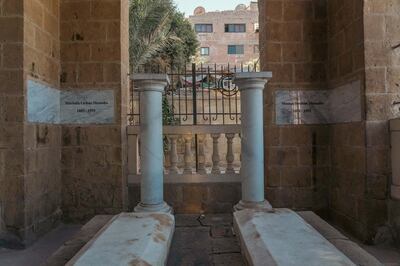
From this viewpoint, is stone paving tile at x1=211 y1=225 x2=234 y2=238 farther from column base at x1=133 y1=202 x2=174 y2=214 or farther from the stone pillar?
the stone pillar

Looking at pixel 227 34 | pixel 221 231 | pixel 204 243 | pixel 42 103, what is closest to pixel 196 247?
pixel 204 243

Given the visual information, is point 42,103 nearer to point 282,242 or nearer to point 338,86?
point 282,242

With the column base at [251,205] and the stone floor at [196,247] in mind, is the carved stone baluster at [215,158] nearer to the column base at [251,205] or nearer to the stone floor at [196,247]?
the stone floor at [196,247]

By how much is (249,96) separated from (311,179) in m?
1.62

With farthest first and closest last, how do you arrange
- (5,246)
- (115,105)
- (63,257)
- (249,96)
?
1. (115,105)
2. (249,96)
3. (5,246)
4. (63,257)

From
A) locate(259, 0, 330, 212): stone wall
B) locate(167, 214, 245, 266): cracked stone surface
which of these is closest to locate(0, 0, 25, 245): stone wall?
locate(167, 214, 245, 266): cracked stone surface

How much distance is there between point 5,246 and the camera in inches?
148

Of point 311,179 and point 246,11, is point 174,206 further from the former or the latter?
point 246,11

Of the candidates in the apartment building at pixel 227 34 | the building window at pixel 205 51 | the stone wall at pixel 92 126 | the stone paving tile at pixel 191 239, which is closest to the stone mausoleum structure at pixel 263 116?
the stone wall at pixel 92 126

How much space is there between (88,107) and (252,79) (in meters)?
2.25

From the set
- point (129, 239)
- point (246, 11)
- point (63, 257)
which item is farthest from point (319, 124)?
point (246, 11)

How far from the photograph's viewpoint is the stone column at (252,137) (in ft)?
13.4

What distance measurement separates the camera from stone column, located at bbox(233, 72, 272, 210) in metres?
4.09

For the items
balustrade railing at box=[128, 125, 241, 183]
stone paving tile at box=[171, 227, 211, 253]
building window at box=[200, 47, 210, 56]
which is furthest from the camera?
building window at box=[200, 47, 210, 56]
